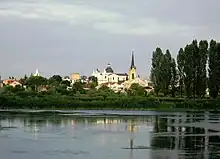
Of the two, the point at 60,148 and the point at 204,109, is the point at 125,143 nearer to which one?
the point at 60,148

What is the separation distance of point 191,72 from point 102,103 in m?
15.2

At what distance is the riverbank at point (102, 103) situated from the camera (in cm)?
7819

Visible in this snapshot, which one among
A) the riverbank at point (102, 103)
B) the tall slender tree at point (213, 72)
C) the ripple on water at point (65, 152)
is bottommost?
the ripple on water at point (65, 152)

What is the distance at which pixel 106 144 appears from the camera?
23641 mm

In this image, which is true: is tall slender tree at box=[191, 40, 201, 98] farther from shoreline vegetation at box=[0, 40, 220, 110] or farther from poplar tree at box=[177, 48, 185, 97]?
poplar tree at box=[177, 48, 185, 97]

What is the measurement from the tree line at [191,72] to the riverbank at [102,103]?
1762 millimetres

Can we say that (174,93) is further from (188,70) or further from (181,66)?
(188,70)

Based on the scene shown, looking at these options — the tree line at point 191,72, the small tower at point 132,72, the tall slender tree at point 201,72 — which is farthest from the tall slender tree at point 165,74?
the small tower at point 132,72

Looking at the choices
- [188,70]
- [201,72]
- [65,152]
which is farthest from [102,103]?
[65,152]

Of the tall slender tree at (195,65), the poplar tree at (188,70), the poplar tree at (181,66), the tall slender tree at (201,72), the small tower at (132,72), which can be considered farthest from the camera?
the small tower at (132,72)

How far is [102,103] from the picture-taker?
8325 cm

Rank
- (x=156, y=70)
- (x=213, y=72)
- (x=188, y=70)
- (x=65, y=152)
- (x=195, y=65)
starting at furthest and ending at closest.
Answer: (x=156, y=70), (x=195, y=65), (x=188, y=70), (x=213, y=72), (x=65, y=152)

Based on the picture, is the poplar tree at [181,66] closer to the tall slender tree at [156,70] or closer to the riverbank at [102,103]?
the riverbank at [102,103]

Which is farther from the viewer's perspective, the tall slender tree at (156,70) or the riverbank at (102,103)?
the tall slender tree at (156,70)
